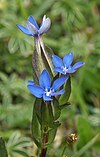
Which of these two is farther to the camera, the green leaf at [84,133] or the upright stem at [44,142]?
the green leaf at [84,133]

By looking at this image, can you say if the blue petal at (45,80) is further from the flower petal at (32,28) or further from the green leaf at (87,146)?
the green leaf at (87,146)

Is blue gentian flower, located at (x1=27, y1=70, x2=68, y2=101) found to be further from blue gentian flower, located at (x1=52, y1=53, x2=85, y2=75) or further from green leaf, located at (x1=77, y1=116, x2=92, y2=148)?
green leaf, located at (x1=77, y1=116, x2=92, y2=148)

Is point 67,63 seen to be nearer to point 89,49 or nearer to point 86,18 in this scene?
point 89,49

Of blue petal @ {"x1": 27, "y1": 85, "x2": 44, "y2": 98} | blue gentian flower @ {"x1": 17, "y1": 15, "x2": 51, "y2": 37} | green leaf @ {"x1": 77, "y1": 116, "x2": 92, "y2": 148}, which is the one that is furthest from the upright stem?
green leaf @ {"x1": 77, "y1": 116, "x2": 92, "y2": 148}

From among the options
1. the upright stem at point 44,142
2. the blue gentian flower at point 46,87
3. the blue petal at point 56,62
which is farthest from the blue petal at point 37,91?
the upright stem at point 44,142

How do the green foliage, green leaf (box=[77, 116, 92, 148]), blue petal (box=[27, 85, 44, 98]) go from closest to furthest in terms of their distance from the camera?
1. blue petal (box=[27, 85, 44, 98])
2. the green foliage
3. green leaf (box=[77, 116, 92, 148])

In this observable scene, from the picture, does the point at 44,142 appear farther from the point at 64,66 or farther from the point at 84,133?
the point at 84,133
